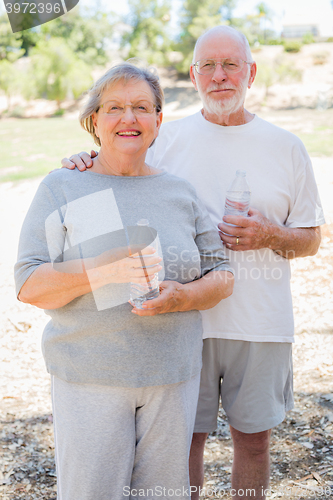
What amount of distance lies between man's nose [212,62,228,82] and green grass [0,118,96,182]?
12.3 m

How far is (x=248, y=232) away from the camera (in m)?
2.31

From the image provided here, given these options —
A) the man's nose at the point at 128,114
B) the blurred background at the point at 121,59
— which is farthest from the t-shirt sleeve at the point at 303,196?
the blurred background at the point at 121,59

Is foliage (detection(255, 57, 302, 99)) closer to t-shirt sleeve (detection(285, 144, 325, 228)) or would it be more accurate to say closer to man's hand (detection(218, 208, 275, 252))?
t-shirt sleeve (detection(285, 144, 325, 228))

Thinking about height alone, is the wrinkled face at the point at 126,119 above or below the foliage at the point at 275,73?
above

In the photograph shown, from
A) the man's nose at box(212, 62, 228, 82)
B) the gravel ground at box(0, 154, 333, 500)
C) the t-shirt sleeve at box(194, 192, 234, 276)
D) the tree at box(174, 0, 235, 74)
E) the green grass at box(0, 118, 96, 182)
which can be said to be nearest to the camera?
the t-shirt sleeve at box(194, 192, 234, 276)

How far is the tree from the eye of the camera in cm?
4388

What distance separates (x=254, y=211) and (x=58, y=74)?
4125 centimetres

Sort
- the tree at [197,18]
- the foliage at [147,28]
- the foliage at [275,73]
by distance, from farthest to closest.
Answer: the foliage at [147,28] → the tree at [197,18] → the foliage at [275,73]

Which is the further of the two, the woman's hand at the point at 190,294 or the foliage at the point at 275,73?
the foliage at the point at 275,73

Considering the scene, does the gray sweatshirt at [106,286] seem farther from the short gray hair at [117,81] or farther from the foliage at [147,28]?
the foliage at [147,28]

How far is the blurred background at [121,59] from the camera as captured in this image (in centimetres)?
2027

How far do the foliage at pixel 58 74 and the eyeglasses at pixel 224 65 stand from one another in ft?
124

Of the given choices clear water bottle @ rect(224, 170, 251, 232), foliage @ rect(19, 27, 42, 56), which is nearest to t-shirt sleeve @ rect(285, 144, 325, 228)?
clear water bottle @ rect(224, 170, 251, 232)

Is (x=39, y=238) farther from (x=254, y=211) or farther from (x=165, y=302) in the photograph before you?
(x=254, y=211)
